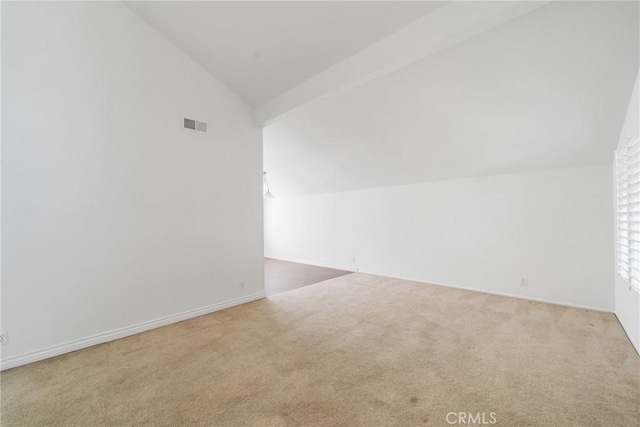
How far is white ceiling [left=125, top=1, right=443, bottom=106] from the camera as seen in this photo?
249 centimetres

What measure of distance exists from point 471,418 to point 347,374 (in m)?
0.85

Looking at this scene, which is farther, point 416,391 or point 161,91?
point 161,91

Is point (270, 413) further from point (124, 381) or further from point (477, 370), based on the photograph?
point (477, 370)

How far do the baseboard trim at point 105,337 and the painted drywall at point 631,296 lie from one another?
169 inches

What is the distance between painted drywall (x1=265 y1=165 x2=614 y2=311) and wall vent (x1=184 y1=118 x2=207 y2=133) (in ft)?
11.8

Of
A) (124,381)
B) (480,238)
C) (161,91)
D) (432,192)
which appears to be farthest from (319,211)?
(124,381)

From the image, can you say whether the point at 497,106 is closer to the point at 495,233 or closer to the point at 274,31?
the point at 495,233

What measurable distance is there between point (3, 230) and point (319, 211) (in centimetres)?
555

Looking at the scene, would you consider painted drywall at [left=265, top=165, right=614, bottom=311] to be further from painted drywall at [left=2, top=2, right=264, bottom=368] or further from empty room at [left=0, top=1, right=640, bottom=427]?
painted drywall at [left=2, top=2, right=264, bottom=368]

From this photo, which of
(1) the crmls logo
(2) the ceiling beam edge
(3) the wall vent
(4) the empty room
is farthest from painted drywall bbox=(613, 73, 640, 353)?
(3) the wall vent

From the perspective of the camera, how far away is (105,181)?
2.86 meters

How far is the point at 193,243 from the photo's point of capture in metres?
3.53

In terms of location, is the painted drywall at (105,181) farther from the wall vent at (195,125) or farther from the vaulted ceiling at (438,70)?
the vaulted ceiling at (438,70)

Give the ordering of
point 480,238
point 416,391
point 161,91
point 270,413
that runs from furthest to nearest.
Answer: point 480,238
point 161,91
point 416,391
point 270,413
